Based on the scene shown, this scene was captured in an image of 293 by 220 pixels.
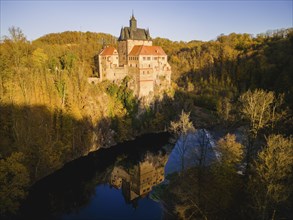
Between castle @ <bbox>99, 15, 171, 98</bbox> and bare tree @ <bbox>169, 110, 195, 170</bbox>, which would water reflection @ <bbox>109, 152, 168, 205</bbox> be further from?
castle @ <bbox>99, 15, 171, 98</bbox>

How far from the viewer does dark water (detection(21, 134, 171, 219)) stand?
22625mm

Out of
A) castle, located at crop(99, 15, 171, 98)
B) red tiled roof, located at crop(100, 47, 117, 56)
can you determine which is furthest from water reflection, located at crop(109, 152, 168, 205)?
red tiled roof, located at crop(100, 47, 117, 56)

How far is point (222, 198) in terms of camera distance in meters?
15.5

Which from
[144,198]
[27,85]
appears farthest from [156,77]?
[144,198]

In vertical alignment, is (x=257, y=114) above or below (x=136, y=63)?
below

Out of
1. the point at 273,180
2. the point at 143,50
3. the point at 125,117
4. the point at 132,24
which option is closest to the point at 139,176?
the point at 125,117

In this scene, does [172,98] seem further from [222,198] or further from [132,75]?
[222,198]

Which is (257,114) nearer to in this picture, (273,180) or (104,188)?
(273,180)

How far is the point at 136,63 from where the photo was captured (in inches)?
1763

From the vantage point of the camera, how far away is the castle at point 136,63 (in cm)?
4397

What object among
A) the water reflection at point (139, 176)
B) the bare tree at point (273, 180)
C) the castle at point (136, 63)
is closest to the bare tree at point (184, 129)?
the water reflection at point (139, 176)

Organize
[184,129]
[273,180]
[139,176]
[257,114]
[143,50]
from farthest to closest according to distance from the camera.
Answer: [143,50] → [139,176] → [184,129] → [257,114] → [273,180]

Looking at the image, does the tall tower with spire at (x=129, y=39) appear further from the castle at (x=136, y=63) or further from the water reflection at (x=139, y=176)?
the water reflection at (x=139, y=176)

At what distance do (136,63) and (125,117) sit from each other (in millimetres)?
10589
